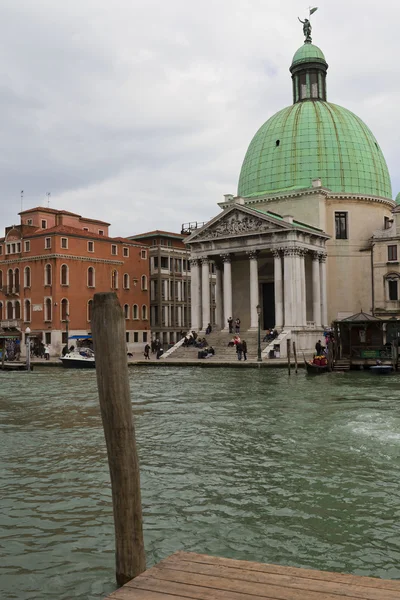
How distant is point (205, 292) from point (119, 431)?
46.4m

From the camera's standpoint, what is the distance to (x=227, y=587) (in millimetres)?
4562

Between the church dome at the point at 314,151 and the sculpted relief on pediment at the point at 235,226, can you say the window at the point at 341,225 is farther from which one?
the sculpted relief on pediment at the point at 235,226

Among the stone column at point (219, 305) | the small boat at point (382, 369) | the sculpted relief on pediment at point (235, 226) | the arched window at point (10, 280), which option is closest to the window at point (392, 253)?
the sculpted relief on pediment at point (235, 226)

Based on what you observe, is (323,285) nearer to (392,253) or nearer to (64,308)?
(392,253)

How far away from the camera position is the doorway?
52.9 metres

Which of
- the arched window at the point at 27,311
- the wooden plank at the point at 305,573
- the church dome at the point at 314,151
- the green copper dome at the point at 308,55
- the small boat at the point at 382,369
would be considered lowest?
the small boat at the point at 382,369

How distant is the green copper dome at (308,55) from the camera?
57.4 metres

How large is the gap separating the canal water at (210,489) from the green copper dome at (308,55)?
44.9 m

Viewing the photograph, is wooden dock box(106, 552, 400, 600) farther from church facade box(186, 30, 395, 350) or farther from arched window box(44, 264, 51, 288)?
arched window box(44, 264, 51, 288)

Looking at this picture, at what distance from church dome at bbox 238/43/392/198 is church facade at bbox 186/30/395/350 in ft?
0.26

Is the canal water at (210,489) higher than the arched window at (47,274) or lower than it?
lower

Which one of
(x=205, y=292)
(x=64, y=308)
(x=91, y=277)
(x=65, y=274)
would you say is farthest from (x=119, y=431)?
(x=91, y=277)

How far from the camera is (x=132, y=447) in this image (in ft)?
19.1

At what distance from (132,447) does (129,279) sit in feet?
182
